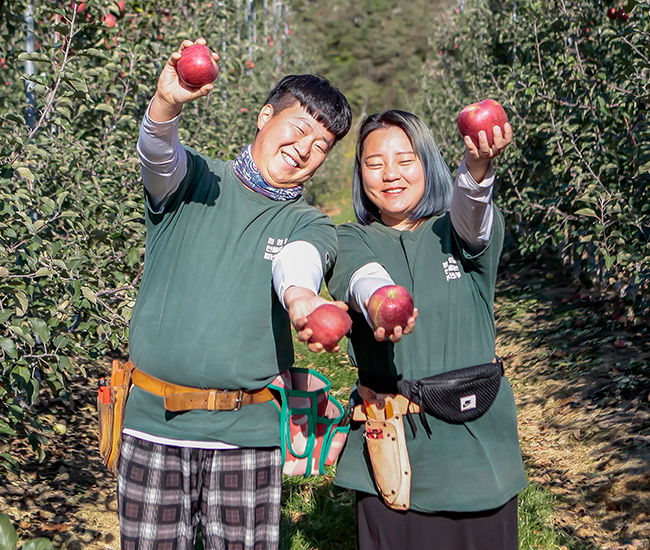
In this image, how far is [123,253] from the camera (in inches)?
146

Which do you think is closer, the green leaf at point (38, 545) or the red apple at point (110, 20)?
the green leaf at point (38, 545)

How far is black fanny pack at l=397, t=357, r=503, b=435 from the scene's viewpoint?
1828 mm

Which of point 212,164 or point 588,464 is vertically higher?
point 212,164

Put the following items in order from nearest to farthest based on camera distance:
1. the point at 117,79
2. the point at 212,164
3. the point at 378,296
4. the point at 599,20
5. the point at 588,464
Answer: the point at 378,296, the point at 212,164, the point at 588,464, the point at 117,79, the point at 599,20

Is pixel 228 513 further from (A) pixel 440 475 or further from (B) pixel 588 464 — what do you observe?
(B) pixel 588 464

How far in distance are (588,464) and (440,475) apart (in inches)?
86.6

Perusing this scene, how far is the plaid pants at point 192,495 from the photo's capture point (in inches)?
71.0

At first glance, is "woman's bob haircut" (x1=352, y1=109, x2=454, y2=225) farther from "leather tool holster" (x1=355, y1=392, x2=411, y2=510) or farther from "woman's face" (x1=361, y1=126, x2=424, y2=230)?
"leather tool holster" (x1=355, y1=392, x2=411, y2=510)

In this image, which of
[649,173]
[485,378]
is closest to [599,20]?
[649,173]

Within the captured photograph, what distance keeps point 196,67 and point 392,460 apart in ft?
3.66

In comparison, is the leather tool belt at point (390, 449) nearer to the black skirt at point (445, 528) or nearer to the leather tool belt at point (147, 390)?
the black skirt at point (445, 528)

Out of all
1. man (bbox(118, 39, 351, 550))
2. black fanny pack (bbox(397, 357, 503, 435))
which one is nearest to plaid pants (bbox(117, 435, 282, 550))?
man (bbox(118, 39, 351, 550))

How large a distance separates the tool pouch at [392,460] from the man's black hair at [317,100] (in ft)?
2.59

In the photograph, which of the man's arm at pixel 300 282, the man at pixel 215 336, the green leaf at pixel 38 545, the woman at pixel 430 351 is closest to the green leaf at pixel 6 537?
the green leaf at pixel 38 545
